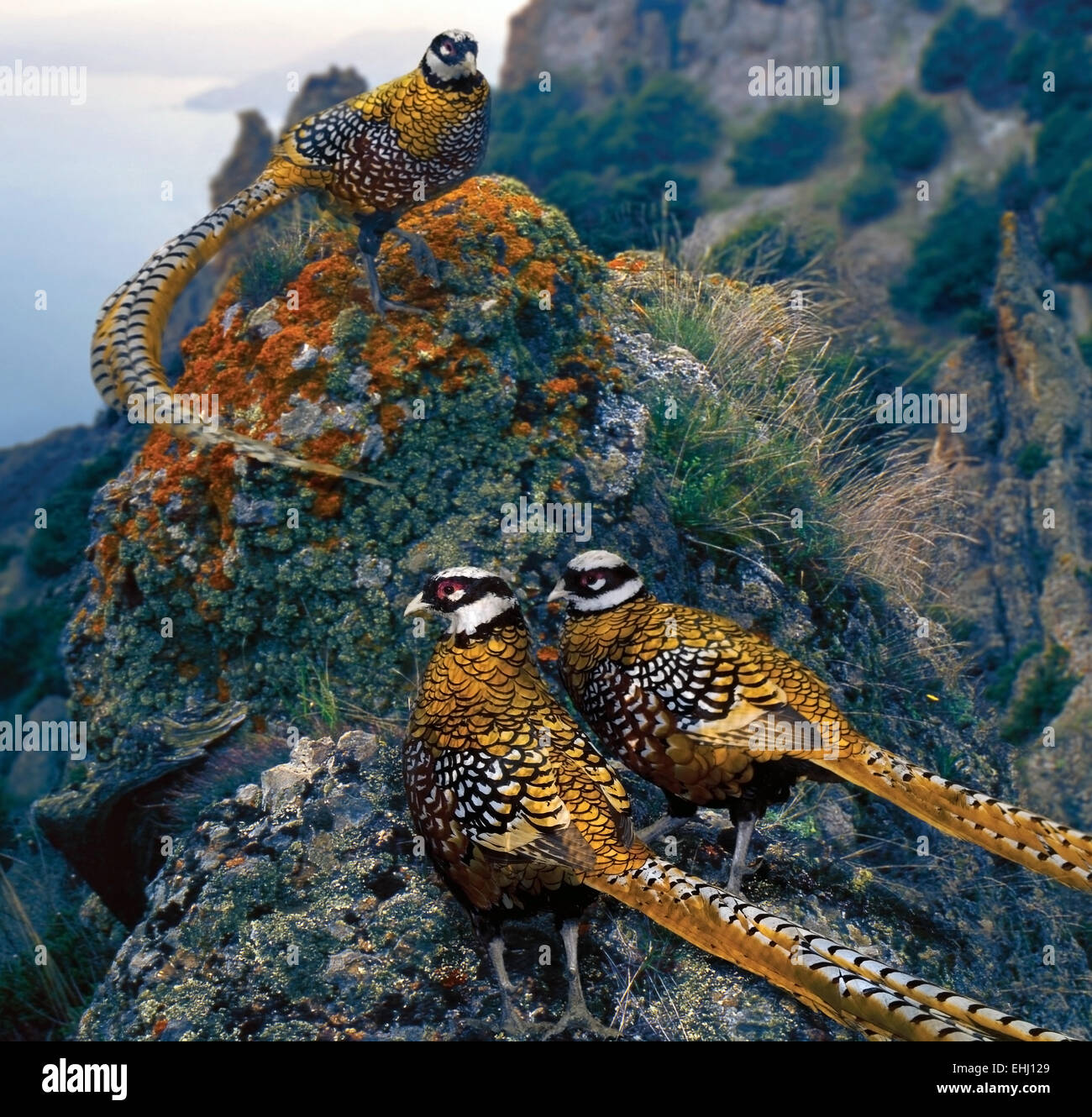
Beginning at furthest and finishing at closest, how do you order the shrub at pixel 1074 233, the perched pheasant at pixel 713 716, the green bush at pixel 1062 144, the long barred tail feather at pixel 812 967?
1. the green bush at pixel 1062 144
2. the shrub at pixel 1074 233
3. the perched pheasant at pixel 713 716
4. the long barred tail feather at pixel 812 967

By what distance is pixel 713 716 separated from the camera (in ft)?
16.4

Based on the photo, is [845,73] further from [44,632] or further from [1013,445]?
[44,632]

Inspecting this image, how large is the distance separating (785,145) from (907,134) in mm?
8716

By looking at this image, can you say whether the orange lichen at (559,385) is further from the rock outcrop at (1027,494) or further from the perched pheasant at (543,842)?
the rock outcrop at (1027,494)

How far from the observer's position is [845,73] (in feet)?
299

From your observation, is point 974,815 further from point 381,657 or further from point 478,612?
point 381,657

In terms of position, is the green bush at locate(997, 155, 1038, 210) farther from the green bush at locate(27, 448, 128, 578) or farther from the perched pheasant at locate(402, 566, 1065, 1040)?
the perched pheasant at locate(402, 566, 1065, 1040)

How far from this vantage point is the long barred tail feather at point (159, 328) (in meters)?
5.30

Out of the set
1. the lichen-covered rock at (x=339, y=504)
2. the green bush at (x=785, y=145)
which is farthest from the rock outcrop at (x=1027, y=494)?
the green bush at (x=785, y=145)

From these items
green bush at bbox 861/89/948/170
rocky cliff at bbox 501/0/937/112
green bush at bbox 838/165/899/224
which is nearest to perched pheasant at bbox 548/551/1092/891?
green bush at bbox 838/165/899/224

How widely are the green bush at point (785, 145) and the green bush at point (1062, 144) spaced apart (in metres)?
18.3

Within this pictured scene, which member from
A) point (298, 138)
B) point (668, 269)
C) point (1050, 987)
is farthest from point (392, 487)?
point (1050, 987)

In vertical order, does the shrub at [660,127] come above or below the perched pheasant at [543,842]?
above

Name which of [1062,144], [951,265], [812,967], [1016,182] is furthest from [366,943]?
[1062,144]
